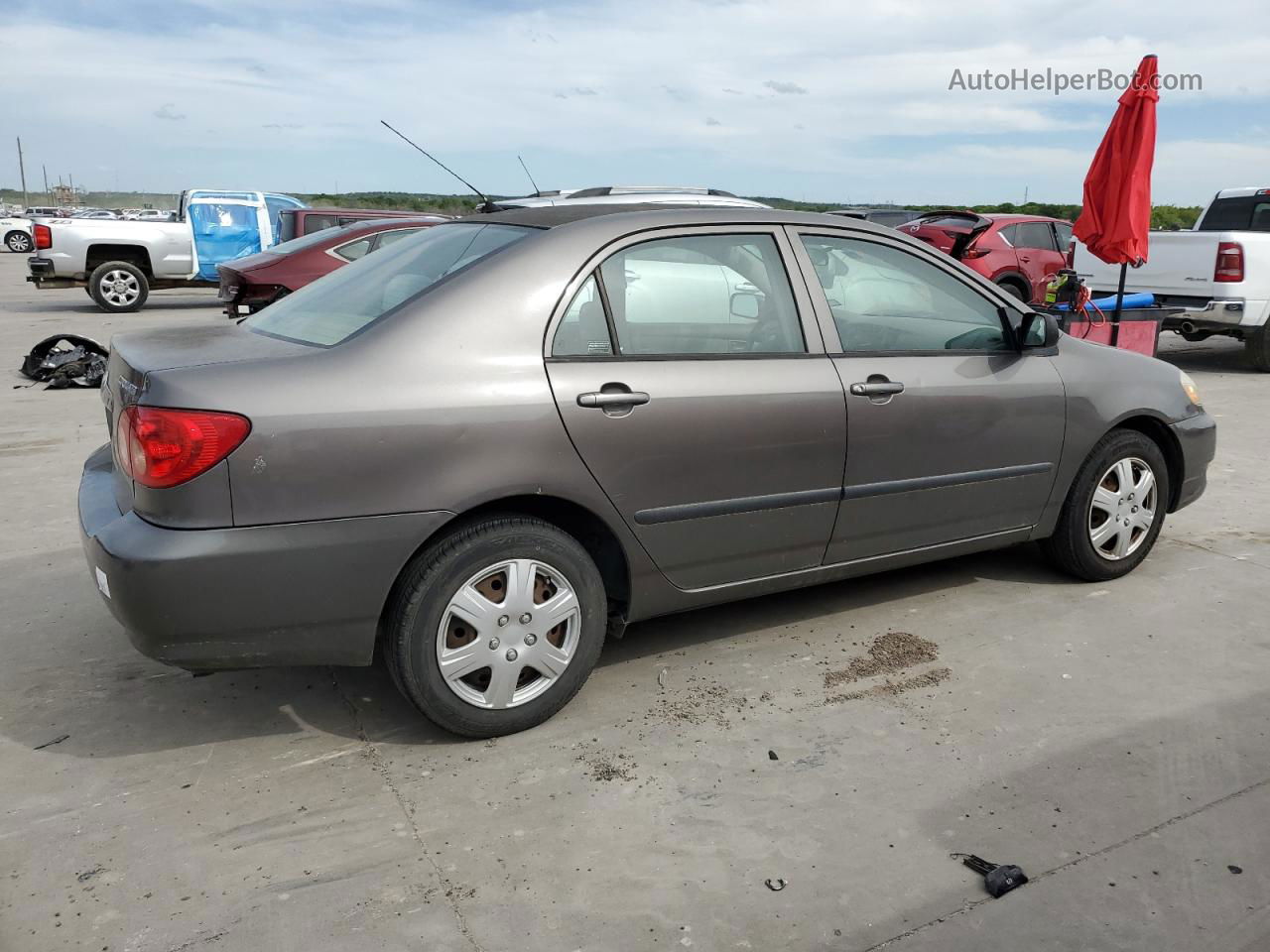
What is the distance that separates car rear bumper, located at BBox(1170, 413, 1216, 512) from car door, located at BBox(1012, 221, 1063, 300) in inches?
441

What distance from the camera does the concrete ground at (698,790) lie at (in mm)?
2521

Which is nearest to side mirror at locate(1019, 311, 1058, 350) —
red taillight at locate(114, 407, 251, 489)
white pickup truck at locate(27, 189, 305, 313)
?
red taillight at locate(114, 407, 251, 489)

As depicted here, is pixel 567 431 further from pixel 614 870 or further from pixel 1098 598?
pixel 1098 598

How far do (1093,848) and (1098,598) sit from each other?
2.00 metres

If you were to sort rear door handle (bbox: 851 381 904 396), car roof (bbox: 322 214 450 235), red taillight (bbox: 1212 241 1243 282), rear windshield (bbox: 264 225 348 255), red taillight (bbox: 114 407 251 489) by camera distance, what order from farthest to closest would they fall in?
car roof (bbox: 322 214 450 235), rear windshield (bbox: 264 225 348 255), red taillight (bbox: 1212 241 1243 282), rear door handle (bbox: 851 381 904 396), red taillight (bbox: 114 407 251 489)

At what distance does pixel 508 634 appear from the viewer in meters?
3.25

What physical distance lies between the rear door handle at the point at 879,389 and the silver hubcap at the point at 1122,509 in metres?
1.27

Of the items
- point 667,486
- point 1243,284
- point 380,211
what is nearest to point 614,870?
point 667,486

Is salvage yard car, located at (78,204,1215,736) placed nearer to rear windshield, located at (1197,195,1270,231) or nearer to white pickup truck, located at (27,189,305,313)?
rear windshield, located at (1197,195,1270,231)

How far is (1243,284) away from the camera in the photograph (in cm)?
1083

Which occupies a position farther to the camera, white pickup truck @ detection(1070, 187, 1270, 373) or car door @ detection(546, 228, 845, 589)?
white pickup truck @ detection(1070, 187, 1270, 373)

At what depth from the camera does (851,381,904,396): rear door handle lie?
3.81 m

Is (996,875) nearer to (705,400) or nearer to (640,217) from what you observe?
(705,400)

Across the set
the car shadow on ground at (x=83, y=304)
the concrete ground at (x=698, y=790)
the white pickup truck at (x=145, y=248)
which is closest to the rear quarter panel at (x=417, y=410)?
the concrete ground at (x=698, y=790)
